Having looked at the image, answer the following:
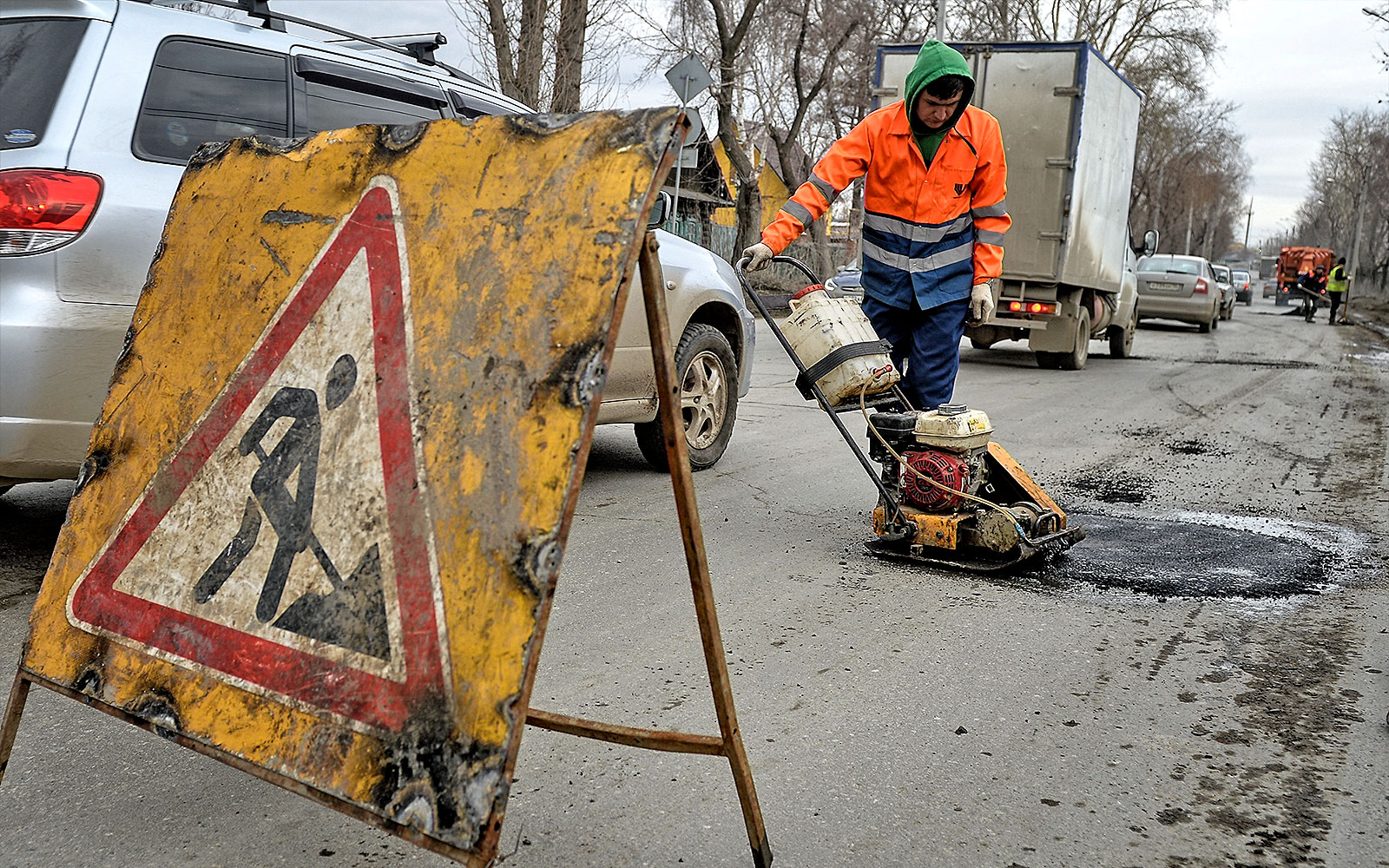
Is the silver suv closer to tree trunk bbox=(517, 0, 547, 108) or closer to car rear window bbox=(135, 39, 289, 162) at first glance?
car rear window bbox=(135, 39, 289, 162)

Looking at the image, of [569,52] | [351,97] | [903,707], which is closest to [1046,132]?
[569,52]

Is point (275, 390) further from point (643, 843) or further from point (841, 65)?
point (841, 65)

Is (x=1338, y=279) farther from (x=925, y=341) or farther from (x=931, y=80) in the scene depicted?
(x=931, y=80)

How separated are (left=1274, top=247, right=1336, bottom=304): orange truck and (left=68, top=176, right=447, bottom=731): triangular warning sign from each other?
55668 mm

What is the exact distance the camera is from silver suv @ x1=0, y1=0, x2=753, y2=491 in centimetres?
342

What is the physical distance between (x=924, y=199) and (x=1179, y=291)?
21.0 metres

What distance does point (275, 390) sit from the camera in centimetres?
208

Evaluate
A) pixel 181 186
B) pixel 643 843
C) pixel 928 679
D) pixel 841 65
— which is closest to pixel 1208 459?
pixel 928 679

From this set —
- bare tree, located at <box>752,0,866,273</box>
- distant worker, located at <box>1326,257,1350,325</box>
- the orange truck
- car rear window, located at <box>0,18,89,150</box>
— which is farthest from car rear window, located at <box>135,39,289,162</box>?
the orange truck

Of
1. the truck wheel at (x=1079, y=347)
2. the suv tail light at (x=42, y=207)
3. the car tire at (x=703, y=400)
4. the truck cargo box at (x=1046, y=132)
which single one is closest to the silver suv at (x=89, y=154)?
the suv tail light at (x=42, y=207)

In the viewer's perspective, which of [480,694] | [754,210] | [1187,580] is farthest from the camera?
[754,210]

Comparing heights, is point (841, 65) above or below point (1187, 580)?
above

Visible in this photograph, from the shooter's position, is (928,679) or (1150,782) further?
(928,679)

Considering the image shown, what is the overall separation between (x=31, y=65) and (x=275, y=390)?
7.67 ft
